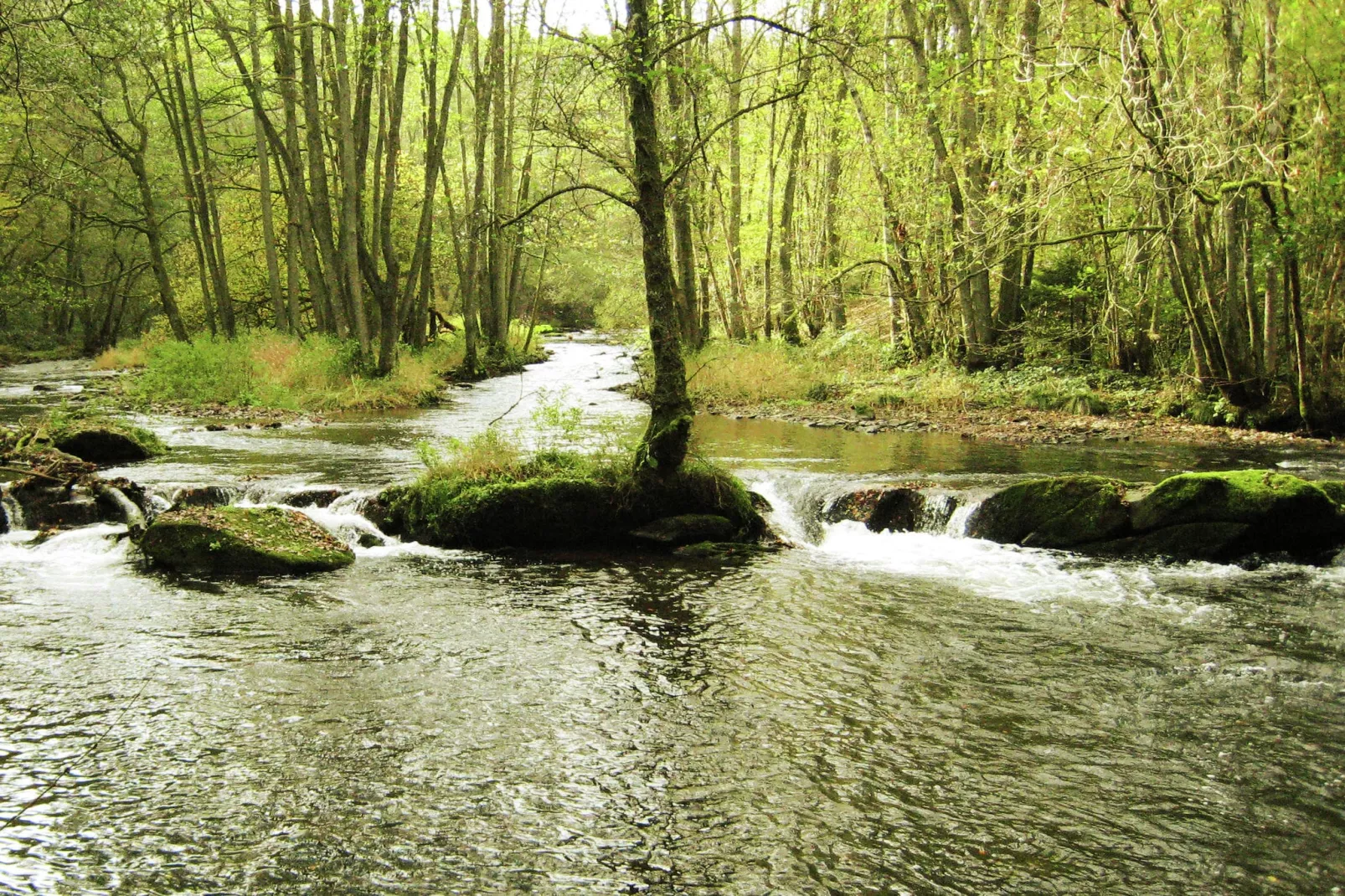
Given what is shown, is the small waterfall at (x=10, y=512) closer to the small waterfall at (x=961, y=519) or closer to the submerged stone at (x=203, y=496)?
the submerged stone at (x=203, y=496)

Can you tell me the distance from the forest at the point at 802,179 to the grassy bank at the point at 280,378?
0.92 feet

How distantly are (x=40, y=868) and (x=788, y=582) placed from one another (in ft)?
20.0

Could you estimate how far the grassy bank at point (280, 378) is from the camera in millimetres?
20344

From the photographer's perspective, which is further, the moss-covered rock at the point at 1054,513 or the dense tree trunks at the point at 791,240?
the dense tree trunks at the point at 791,240

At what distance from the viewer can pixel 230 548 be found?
9.02 meters

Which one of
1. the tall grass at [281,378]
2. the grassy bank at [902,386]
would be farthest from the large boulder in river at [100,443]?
the grassy bank at [902,386]

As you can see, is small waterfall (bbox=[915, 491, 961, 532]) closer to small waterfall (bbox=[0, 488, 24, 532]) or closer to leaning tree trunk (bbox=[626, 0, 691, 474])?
leaning tree trunk (bbox=[626, 0, 691, 474])

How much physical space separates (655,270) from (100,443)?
352 inches

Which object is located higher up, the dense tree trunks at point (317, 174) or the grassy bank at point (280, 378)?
the dense tree trunks at point (317, 174)

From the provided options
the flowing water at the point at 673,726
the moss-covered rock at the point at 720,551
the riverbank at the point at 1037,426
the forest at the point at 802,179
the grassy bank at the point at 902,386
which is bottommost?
the flowing water at the point at 673,726

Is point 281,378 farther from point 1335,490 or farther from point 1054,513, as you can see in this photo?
point 1335,490

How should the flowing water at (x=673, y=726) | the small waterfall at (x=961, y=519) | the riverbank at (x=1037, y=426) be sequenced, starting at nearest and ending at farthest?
the flowing water at (x=673, y=726) → the small waterfall at (x=961, y=519) → the riverbank at (x=1037, y=426)

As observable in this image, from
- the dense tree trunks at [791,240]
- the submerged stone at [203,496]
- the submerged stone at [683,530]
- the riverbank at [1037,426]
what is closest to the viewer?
the submerged stone at [683,530]

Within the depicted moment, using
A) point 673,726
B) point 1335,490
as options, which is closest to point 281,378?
point 673,726
